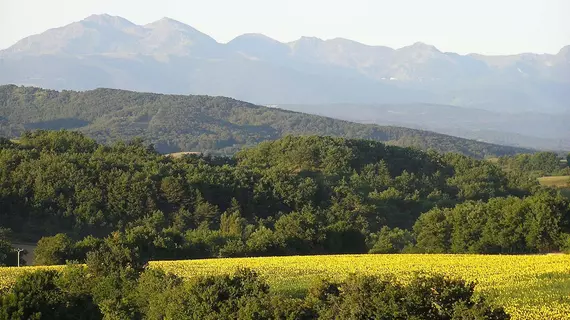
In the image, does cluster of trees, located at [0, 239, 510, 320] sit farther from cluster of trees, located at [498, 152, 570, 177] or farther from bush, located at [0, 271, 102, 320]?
cluster of trees, located at [498, 152, 570, 177]

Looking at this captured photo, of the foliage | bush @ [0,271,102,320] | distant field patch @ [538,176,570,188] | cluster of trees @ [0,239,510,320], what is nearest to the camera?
cluster of trees @ [0,239,510,320]

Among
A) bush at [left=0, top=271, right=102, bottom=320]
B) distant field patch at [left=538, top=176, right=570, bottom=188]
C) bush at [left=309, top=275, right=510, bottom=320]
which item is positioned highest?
bush at [left=309, top=275, right=510, bottom=320]

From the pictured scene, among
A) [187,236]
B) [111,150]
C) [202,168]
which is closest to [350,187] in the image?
[202,168]

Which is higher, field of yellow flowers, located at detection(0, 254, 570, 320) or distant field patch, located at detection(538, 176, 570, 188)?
field of yellow flowers, located at detection(0, 254, 570, 320)

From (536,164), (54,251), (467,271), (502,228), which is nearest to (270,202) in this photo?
(502,228)

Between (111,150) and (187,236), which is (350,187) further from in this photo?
(187,236)

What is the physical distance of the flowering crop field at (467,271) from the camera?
85.2 ft

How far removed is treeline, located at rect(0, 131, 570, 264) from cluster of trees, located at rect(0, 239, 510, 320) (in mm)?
8690

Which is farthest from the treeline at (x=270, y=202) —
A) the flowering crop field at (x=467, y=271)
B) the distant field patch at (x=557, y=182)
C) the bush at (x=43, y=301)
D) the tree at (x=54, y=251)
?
the bush at (x=43, y=301)

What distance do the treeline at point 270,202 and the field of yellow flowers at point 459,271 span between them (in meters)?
5.58

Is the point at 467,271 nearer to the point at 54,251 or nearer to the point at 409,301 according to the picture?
the point at 409,301

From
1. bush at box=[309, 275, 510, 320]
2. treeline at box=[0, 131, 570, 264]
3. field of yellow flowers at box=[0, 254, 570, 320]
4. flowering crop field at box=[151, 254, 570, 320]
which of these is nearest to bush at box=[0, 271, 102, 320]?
field of yellow flowers at box=[0, 254, 570, 320]

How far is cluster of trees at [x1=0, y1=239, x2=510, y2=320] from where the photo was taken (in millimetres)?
21156

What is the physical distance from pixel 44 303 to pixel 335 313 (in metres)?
9.19
